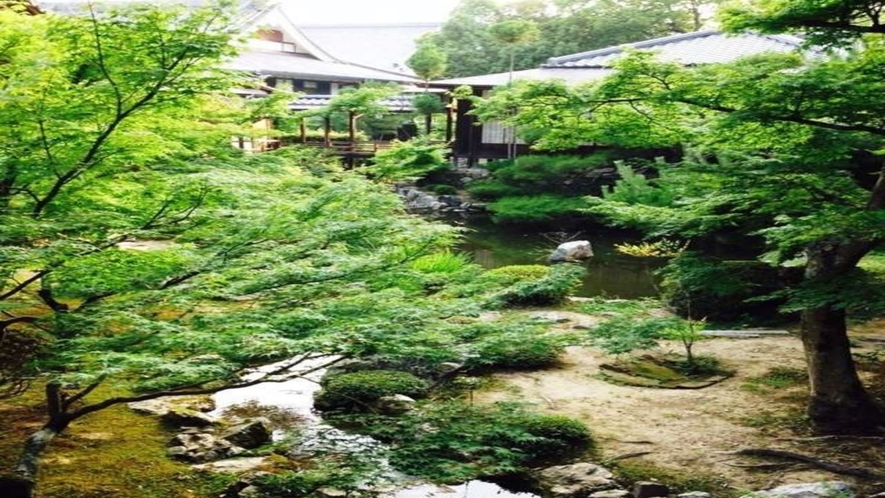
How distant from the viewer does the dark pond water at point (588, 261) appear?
14.6 meters

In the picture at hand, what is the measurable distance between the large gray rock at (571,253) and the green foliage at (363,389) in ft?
28.6

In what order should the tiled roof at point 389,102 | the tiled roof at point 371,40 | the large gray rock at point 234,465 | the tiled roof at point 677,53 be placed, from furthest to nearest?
the tiled roof at point 371,40 < the tiled roof at point 389,102 < the tiled roof at point 677,53 < the large gray rock at point 234,465

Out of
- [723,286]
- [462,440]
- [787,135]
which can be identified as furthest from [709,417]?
[462,440]

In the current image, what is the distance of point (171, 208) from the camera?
4.59m

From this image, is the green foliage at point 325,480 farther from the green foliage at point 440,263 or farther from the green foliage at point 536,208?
the green foliage at point 536,208

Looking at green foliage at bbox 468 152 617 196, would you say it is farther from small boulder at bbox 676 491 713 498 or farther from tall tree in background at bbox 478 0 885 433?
small boulder at bbox 676 491 713 498

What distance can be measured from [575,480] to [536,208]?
536 inches

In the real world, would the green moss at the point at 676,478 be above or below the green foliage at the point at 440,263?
below

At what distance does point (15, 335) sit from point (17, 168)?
3784mm

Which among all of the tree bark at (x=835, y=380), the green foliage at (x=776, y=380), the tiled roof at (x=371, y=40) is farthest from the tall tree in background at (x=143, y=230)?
the tiled roof at (x=371, y=40)

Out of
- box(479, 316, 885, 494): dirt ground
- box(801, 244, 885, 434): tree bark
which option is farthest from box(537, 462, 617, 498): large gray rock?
Result: box(801, 244, 885, 434): tree bark

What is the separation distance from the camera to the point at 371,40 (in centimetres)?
4347

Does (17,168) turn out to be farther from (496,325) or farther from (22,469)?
(496,325)

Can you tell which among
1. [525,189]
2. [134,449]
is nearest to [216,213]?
[134,449]
